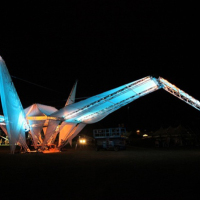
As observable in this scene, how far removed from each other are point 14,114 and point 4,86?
2735 millimetres

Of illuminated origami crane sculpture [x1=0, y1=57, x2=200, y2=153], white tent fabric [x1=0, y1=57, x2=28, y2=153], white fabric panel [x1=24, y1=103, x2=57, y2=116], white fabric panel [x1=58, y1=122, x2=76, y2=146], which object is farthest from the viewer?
white fabric panel [x1=58, y1=122, x2=76, y2=146]

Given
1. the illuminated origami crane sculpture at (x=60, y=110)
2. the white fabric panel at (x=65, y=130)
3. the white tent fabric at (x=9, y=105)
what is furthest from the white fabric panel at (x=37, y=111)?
the white tent fabric at (x=9, y=105)

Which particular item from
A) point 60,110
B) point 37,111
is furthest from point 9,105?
point 37,111

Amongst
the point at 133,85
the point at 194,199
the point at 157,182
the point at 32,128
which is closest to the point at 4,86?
the point at 32,128

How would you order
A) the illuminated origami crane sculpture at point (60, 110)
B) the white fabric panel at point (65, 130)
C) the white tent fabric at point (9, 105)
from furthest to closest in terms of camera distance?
the white fabric panel at point (65, 130), the illuminated origami crane sculpture at point (60, 110), the white tent fabric at point (9, 105)

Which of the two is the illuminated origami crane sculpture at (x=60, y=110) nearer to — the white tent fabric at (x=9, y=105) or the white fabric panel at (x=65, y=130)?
the white tent fabric at (x=9, y=105)

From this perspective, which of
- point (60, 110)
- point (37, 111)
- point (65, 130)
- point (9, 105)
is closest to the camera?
point (9, 105)

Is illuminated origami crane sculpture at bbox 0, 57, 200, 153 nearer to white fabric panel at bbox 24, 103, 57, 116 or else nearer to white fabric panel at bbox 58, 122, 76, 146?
white fabric panel at bbox 24, 103, 57, 116

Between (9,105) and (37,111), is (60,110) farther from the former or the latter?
(9,105)

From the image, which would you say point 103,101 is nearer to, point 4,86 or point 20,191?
point 4,86

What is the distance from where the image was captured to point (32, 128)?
26875 millimetres

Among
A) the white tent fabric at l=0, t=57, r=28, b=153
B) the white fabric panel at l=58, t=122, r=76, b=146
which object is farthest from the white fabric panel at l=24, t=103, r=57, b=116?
the white tent fabric at l=0, t=57, r=28, b=153

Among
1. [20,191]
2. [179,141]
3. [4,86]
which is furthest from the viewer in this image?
[179,141]

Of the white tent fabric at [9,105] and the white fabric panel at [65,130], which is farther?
the white fabric panel at [65,130]
